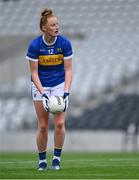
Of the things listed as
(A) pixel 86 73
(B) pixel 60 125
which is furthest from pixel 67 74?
(A) pixel 86 73

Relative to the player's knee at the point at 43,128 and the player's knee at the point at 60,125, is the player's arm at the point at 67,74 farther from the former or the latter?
the player's knee at the point at 43,128

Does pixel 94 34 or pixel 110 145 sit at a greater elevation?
pixel 94 34

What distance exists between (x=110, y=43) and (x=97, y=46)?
40 centimetres

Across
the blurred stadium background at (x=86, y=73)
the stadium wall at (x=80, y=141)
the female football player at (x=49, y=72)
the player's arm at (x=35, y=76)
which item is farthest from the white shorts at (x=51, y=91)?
the blurred stadium background at (x=86, y=73)

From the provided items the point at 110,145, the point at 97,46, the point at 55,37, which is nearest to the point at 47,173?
the point at 55,37

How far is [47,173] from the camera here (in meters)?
7.53

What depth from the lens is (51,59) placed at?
311 inches

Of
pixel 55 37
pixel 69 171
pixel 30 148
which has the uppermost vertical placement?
pixel 55 37

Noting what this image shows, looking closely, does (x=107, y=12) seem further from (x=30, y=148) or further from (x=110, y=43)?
(x=30, y=148)

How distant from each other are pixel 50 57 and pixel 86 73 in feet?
47.2

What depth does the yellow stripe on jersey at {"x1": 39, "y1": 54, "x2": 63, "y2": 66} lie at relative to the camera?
791 centimetres

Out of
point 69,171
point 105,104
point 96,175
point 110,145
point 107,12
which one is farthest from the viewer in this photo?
point 107,12

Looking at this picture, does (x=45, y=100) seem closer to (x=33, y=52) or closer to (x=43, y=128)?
(x=43, y=128)

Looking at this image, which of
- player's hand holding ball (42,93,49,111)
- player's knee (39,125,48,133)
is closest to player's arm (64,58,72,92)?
player's hand holding ball (42,93,49,111)
